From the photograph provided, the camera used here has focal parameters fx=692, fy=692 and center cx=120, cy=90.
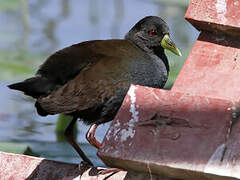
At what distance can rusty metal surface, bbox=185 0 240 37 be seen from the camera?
223 centimetres

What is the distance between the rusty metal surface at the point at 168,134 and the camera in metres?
1.79

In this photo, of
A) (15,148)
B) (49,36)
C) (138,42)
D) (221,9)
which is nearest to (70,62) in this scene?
(138,42)

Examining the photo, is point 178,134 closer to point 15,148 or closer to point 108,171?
point 108,171

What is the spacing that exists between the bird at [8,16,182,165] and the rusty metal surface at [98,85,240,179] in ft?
2.51

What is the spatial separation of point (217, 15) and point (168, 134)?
552mm

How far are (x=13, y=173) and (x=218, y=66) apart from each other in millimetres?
859

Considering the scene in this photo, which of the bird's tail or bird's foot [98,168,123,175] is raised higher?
the bird's tail

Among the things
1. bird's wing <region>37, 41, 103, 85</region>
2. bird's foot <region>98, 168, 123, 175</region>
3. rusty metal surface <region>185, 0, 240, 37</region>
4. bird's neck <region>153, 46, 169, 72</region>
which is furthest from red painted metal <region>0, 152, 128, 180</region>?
bird's neck <region>153, 46, 169, 72</region>

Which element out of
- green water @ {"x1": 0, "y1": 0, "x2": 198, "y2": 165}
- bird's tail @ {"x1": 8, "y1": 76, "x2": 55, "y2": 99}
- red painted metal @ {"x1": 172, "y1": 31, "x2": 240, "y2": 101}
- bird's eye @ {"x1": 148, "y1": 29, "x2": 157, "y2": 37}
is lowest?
green water @ {"x1": 0, "y1": 0, "x2": 198, "y2": 165}

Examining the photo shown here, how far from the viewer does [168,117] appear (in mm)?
1909

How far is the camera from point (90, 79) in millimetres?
2732

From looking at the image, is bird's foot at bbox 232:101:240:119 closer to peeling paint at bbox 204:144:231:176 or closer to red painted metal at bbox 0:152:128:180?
peeling paint at bbox 204:144:231:176

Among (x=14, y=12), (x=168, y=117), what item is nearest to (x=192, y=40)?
(x=14, y=12)

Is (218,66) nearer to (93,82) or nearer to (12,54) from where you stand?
(93,82)
